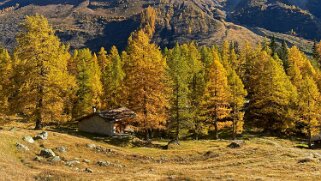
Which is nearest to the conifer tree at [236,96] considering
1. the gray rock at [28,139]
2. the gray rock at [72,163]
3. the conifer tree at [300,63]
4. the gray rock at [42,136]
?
the conifer tree at [300,63]

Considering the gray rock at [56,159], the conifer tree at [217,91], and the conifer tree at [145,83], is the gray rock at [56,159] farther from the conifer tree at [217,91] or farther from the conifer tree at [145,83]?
the conifer tree at [217,91]

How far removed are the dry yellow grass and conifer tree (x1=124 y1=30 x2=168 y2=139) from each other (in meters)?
5.28

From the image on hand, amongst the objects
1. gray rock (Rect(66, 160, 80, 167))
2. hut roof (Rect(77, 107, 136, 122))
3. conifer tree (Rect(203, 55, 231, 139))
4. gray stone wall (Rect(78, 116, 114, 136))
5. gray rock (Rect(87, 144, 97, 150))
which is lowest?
gray stone wall (Rect(78, 116, 114, 136))

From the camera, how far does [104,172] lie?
3500 cm

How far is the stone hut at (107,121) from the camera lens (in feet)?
190

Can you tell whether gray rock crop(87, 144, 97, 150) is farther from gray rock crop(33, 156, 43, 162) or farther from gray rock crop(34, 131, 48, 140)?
gray rock crop(33, 156, 43, 162)

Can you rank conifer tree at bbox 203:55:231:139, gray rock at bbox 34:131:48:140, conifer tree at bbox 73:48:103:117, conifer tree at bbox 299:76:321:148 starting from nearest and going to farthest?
1. gray rock at bbox 34:131:48:140
2. conifer tree at bbox 299:76:321:148
3. conifer tree at bbox 203:55:231:139
4. conifer tree at bbox 73:48:103:117

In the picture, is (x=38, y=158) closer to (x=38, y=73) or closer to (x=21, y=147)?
(x=21, y=147)

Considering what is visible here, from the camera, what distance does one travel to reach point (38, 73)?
1855 inches

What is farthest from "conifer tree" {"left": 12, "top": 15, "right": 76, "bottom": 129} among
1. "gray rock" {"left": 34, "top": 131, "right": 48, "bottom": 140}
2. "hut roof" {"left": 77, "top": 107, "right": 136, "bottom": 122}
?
"hut roof" {"left": 77, "top": 107, "right": 136, "bottom": 122}

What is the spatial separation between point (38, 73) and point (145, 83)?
45.4ft

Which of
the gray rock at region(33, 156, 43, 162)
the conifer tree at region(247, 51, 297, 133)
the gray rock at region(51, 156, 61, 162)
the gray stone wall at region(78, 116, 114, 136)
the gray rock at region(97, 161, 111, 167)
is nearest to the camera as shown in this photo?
the gray rock at region(33, 156, 43, 162)

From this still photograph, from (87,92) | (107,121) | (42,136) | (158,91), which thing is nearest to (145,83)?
(158,91)

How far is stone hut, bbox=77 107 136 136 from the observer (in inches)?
2281
